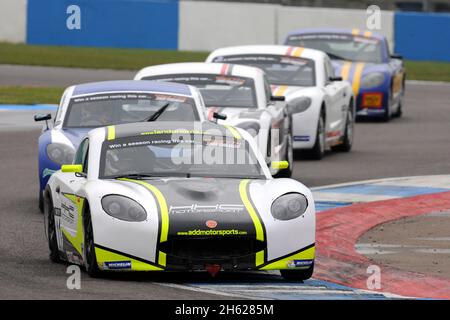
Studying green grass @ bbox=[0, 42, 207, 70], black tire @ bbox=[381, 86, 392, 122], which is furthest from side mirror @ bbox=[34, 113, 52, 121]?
green grass @ bbox=[0, 42, 207, 70]

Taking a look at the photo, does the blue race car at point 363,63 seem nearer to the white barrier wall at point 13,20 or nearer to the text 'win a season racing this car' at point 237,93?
the text 'win a season racing this car' at point 237,93

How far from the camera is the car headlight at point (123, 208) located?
9.88 meters

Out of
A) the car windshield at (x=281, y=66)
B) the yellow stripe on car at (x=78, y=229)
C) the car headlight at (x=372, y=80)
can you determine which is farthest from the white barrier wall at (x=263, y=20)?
the yellow stripe on car at (x=78, y=229)

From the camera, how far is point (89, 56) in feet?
119

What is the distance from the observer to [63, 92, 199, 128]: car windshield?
576 inches

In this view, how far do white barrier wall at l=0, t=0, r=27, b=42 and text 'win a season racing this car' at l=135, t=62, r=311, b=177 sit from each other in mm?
19414

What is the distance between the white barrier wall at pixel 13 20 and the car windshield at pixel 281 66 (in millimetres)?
17134

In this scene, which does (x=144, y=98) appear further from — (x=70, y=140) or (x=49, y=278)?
(x=49, y=278)

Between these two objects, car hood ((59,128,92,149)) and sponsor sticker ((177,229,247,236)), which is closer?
sponsor sticker ((177,229,247,236))

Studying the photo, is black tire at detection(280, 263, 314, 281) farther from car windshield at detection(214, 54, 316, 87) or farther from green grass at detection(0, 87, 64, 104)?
green grass at detection(0, 87, 64, 104)

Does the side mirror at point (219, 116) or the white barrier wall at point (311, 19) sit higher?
the side mirror at point (219, 116)

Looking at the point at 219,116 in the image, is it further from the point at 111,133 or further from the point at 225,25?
the point at 225,25

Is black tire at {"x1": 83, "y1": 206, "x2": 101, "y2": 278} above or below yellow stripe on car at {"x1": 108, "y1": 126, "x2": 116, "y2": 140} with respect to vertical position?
below

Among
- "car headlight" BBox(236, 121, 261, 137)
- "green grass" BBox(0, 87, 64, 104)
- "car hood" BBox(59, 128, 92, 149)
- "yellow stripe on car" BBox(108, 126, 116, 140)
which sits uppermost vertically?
"yellow stripe on car" BBox(108, 126, 116, 140)
